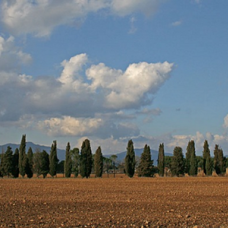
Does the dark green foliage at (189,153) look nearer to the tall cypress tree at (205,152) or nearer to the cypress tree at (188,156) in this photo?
the cypress tree at (188,156)

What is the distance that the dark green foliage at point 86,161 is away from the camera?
89875 mm

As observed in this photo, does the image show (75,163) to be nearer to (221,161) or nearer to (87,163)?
(87,163)

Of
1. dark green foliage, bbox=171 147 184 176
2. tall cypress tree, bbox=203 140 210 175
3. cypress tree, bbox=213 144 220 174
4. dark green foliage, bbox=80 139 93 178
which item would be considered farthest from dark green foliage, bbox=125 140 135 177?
cypress tree, bbox=213 144 220 174

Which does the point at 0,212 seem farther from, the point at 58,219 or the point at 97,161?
the point at 97,161

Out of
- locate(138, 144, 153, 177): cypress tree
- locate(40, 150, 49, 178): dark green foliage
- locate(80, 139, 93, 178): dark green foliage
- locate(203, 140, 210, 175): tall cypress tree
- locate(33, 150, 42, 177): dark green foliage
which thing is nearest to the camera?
locate(80, 139, 93, 178): dark green foliage

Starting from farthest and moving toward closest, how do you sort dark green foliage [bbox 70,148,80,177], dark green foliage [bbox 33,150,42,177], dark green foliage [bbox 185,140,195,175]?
dark green foliage [bbox 185,140,195,175] < dark green foliage [bbox 70,148,80,177] < dark green foliage [bbox 33,150,42,177]

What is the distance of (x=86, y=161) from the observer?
90.5m

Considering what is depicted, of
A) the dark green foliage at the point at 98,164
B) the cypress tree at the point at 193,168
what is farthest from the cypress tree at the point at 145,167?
the cypress tree at the point at 193,168

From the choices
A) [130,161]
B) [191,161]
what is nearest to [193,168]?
[191,161]

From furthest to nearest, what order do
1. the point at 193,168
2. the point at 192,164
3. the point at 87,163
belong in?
the point at 192,164 → the point at 193,168 → the point at 87,163

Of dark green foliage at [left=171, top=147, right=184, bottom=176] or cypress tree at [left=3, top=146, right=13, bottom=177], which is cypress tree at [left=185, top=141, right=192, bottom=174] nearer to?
dark green foliage at [left=171, top=147, right=184, bottom=176]

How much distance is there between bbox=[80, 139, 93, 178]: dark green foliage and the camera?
8988 centimetres

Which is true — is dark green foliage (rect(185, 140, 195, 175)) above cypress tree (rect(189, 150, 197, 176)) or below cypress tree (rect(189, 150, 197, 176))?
above

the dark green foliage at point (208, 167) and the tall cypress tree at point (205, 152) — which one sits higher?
the tall cypress tree at point (205, 152)
